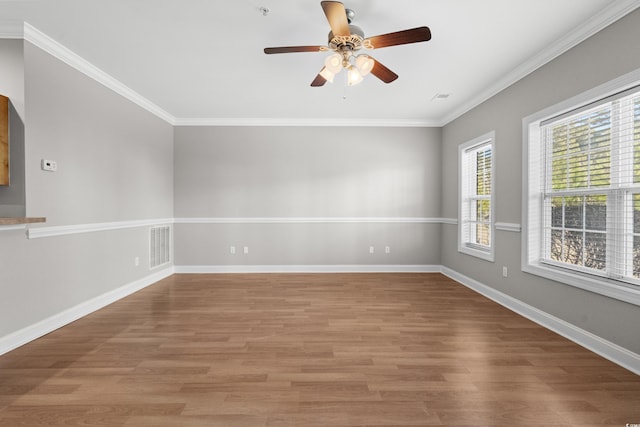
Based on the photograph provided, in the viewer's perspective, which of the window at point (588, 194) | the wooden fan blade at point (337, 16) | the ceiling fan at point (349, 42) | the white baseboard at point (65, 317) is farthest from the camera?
the white baseboard at point (65, 317)

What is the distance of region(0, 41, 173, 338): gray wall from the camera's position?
269cm

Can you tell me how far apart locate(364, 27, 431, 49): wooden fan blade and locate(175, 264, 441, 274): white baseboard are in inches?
154

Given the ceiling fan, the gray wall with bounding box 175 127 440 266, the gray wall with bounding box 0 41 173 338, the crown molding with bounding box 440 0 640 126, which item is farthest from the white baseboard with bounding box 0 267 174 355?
the crown molding with bounding box 440 0 640 126

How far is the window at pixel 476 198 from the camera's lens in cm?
419

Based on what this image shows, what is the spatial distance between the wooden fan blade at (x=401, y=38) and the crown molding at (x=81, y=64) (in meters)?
2.90

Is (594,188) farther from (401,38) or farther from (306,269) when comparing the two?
(306,269)

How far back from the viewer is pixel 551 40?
284 cm

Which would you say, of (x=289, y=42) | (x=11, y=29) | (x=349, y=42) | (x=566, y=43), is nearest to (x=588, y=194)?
(x=566, y=43)

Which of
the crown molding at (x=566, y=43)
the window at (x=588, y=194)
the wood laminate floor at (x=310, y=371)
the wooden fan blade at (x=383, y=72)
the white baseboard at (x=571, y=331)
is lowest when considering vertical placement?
the wood laminate floor at (x=310, y=371)

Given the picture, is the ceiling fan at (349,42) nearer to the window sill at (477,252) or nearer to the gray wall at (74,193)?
the gray wall at (74,193)

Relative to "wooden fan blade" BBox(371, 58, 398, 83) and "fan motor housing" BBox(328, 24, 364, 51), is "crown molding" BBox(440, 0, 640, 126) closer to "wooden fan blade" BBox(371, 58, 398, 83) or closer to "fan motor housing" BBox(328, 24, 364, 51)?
"wooden fan blade" BBox(371, 58, 398, 83)

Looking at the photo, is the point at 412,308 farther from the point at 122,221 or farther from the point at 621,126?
the point at 122,221

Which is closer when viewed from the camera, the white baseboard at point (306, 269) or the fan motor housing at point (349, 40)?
the fan motor housing at point (349, 40)

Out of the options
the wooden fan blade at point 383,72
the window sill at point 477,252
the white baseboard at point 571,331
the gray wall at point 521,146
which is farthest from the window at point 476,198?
the wooden fan blade at point 383,72
